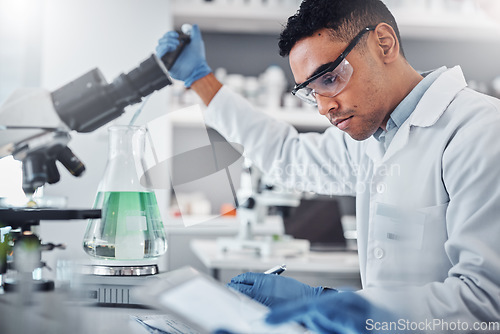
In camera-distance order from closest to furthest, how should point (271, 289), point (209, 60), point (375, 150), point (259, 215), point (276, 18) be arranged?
point (271, 289) → point (375, 150) → point (259, 215) → point (276, 18) → point (209, 60)

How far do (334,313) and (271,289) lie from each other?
28 cm

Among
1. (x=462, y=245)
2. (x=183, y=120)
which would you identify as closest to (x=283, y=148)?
(x=462, y=245)

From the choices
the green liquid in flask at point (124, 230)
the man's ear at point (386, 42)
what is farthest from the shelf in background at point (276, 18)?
the green liquid in flask at point (124, 230)

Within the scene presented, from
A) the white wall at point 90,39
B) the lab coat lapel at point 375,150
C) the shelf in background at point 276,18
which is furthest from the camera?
the shelf in background at point 276,18

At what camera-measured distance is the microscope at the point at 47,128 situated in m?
0.92

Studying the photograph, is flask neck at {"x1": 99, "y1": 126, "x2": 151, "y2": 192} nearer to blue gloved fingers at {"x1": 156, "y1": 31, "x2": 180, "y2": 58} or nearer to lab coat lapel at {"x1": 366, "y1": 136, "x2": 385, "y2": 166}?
blue gloved fingers at {"x1": 156, "y1": 31, "x2": 180, "y2": 58}

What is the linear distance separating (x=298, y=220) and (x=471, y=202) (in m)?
2.22

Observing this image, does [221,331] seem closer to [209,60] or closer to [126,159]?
[126,159]

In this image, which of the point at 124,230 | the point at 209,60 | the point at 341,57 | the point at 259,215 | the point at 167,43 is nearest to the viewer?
the point at 124,230

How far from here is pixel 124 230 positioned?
1.07 m

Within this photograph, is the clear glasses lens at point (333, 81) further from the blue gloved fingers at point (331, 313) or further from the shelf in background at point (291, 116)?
the shelf in background at point (291, 116)

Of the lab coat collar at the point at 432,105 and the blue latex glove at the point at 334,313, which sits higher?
the lab coat collar at the point at 432,105

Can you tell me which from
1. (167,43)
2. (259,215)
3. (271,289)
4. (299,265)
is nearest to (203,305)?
(271,289)

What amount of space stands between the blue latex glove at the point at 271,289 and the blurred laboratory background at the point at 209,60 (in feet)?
4.81
